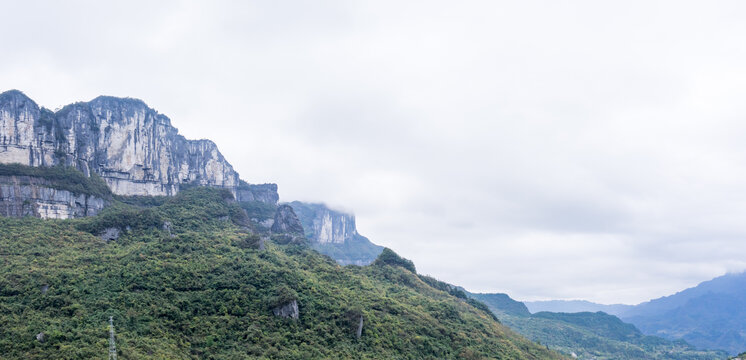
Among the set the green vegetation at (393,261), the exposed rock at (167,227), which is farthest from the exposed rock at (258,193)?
the exposed rock at (167,227)

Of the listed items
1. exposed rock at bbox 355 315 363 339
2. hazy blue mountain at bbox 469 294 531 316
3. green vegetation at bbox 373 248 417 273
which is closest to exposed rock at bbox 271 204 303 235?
green vegetation at bbox 373 248 417 273

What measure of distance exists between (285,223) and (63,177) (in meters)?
53.7

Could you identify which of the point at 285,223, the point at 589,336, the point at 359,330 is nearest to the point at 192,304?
the point at 359,330

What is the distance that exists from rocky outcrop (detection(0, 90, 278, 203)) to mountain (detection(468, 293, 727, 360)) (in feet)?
303

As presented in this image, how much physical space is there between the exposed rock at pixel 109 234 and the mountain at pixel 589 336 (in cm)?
9223

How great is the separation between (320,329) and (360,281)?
76.6ft

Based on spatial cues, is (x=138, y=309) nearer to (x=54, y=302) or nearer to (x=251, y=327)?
(x=54, y=302)

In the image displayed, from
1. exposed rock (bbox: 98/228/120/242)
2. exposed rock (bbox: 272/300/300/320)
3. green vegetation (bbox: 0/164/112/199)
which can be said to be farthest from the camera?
green vegetation (bbox: 0/164/112/199)

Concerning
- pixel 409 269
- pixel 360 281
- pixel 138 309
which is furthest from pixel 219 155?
pixel 138 309

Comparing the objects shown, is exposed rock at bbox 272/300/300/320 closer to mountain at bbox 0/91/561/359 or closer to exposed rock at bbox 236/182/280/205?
mountain at bbox 0/91/561/359

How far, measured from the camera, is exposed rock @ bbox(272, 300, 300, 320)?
54.4m

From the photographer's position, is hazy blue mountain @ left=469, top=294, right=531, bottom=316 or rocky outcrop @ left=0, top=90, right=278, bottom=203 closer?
rocky outcrop @ left=0, top=90, right=278, bottom=203

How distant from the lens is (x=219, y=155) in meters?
140

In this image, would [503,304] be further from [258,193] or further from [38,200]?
[38,200]
